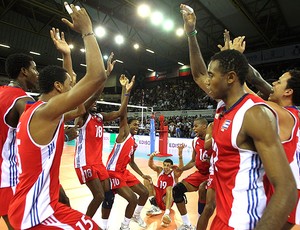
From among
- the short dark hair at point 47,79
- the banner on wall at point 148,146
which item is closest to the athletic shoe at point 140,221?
the short dark hair at point 47,79

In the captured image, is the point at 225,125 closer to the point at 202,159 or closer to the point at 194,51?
the point at 194,51

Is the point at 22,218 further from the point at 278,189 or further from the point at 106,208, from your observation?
the point at 106,208

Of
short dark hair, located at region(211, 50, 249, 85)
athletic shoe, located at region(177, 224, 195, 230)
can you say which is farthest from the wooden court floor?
short dark hair, located at region(211, 50, 249, 85)

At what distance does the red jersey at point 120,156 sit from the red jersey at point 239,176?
2772mm

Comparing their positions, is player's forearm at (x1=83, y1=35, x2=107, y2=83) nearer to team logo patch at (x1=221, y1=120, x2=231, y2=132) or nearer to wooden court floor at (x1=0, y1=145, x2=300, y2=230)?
team logo patch at (x1=221, y1=120, x2=231, y2=132)

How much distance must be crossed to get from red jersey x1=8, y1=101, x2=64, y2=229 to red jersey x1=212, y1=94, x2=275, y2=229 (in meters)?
1.15

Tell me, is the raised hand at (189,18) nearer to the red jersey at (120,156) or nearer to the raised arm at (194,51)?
the raised arm at (194,51)

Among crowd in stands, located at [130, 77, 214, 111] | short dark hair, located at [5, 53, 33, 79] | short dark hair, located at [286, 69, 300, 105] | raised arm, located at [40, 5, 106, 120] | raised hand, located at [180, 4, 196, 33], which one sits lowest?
raised arm, located at [40, 5, 106, 120]

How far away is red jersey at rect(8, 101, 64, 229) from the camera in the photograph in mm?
1660

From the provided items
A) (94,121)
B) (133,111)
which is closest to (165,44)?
(133,111)

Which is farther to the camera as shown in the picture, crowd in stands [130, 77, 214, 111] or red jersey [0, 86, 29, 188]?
crowd in stands [130, 77, 214, 111]

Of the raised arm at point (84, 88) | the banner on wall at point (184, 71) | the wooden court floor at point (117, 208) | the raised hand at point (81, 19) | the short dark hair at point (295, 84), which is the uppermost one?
the banner on wall at point (184, 71)

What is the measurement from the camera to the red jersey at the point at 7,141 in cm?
233

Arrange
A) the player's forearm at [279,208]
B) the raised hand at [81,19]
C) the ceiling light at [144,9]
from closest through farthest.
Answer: the player's forearm at [279,208] < the raised hand at [81,19] < the ceiling light at [144,9]
